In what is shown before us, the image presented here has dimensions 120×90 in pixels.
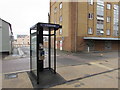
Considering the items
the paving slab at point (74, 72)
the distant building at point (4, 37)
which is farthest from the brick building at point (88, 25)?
the paving slab at point (74, 72)

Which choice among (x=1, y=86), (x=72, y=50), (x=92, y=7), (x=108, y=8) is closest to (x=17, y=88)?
(x=1, y=86)

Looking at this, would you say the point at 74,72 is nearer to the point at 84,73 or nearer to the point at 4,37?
the point at 84,73

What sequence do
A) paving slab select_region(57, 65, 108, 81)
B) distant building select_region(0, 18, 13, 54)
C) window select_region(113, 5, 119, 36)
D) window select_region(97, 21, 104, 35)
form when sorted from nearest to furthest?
paving slab select_region(57, 65, 108, 81)
distant building select_region(0, 18, 13, 54)
window select_region(97, 21, 104, 35)
window select_region(113, 5, 119, 36)

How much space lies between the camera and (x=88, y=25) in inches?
749

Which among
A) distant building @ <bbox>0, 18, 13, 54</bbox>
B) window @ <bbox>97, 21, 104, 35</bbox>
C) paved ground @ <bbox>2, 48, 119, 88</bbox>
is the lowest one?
paved ground @ <bbox>2, 48, 119, 88</bbox>

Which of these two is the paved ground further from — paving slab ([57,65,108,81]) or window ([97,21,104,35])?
window ([97,21,104,35])

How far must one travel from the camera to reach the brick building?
17828 mm

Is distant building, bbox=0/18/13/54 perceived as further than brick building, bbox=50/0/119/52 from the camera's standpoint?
No

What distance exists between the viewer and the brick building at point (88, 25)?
1783 cm

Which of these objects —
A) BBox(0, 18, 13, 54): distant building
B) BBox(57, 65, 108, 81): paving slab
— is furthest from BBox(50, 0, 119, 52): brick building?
BBox(57, 65, 108, 81): paving slab

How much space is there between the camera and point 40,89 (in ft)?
13.1

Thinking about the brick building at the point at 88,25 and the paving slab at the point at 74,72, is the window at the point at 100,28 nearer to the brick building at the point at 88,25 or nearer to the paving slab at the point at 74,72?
the brick building at the point at 88,25

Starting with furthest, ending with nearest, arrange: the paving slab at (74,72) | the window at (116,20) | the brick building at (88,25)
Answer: the window at (116,20)
the brick building at (88,25)
the paving slab at (74,72)

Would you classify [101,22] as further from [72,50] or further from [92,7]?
[72,50]
